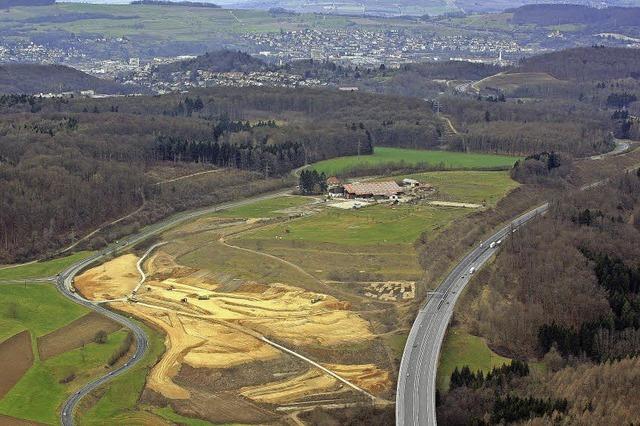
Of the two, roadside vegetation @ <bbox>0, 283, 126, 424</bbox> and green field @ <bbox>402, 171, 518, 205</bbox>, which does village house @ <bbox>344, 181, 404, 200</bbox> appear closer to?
green field @ <bbox>402, 171, 518, 205</bbox>

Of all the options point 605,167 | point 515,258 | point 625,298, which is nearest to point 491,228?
point 515,258

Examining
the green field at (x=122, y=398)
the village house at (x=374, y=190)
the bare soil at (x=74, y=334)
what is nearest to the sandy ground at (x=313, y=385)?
the green field at (x=122, y=398)

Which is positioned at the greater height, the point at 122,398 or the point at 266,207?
the point at 122,398

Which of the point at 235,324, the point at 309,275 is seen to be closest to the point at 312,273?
the point at 309,275

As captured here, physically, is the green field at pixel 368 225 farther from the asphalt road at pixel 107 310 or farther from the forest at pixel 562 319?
the asphalt road at pixel 107 310

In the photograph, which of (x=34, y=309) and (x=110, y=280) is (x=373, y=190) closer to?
(x=110, y=280)

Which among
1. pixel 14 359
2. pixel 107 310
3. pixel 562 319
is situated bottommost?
pixel 107 310
